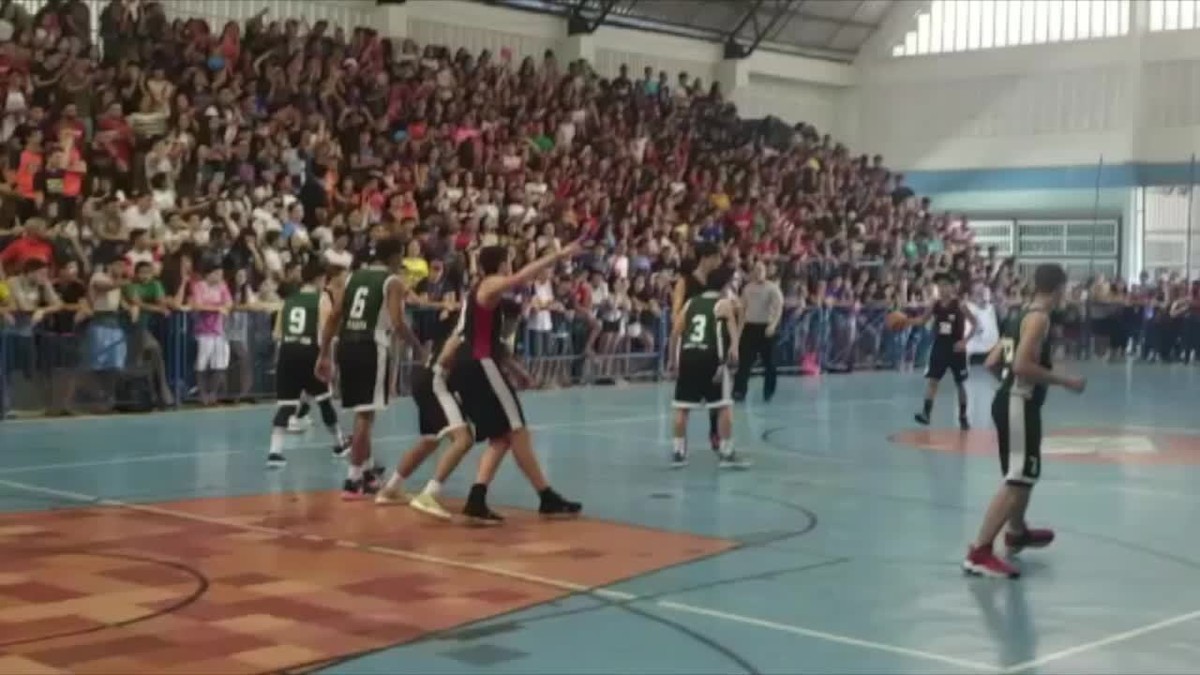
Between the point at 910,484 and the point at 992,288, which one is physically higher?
the point at 992,288

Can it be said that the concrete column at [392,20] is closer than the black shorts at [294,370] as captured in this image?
No

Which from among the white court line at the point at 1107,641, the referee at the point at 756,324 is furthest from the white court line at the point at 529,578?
the referee at the point at 756,324

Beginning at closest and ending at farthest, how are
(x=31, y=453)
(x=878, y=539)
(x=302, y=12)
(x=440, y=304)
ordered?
1. (x=878, y=539)
2. (x=31, y=453)
3. (x=440, y=304)
4. (x=302, y=12)

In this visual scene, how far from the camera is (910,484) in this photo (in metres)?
13.6

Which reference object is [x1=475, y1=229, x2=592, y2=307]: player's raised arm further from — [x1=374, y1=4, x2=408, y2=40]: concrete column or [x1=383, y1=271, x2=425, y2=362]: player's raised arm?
[x1=374, y1=4, x2=408, y2=40]: concrete column

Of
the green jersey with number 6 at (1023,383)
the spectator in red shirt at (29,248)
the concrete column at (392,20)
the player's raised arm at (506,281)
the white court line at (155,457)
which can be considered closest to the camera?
the green jersey with number 6 at (1023,383)

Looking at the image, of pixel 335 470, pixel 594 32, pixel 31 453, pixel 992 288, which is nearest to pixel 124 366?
pixel 31 453

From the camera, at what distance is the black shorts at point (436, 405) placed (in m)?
11.3

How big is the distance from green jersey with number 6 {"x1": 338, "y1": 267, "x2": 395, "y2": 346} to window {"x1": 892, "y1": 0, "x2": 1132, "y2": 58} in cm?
3224

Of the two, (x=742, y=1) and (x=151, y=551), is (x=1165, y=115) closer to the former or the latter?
(x=742, y=1)

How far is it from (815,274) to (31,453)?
19.6 m

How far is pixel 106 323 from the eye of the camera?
739 inches

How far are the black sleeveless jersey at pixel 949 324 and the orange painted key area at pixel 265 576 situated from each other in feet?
29.4

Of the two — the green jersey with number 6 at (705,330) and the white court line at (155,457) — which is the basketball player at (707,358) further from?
the white court line at (155,457)
